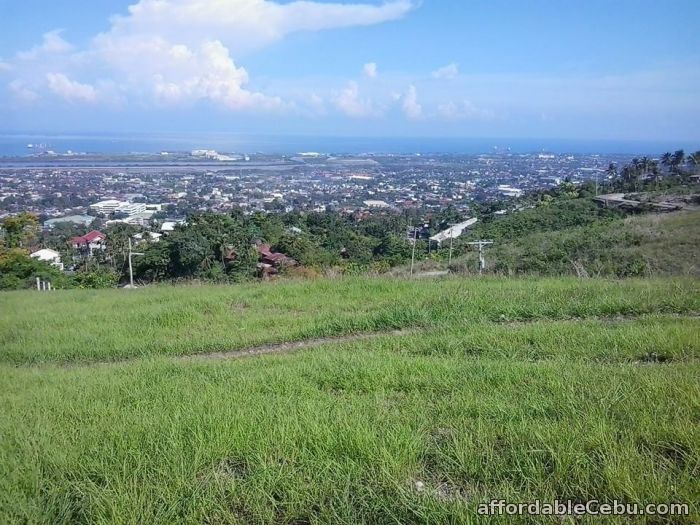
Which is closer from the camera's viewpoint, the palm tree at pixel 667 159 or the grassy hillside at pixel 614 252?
the grassy hillside at pixel 614 252

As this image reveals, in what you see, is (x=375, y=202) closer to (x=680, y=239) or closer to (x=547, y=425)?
(x=680, y=239)

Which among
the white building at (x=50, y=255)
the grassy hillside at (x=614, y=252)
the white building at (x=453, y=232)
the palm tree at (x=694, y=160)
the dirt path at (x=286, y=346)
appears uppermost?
the palm tree at (x=694, y=160)

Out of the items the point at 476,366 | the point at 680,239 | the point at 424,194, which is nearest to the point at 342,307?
the point at 476,366

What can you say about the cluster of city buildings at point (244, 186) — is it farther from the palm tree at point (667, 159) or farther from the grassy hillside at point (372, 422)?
the grassy hillside at point (372, 422)

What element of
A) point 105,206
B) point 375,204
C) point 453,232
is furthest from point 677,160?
point 105,206

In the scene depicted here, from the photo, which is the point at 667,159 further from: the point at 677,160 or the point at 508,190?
the point at 508,190

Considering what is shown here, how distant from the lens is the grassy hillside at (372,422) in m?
2.15

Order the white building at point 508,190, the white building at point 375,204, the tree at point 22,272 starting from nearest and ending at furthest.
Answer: the tree at point 22,272, the white building at point 508,190, the white building at point 375,204

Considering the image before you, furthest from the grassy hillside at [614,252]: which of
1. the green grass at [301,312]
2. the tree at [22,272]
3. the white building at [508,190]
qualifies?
the white building at [508,190]

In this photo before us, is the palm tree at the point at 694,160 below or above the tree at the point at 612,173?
above

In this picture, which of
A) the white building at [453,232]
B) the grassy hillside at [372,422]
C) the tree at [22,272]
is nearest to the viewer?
the grassy hillside at [372,422]

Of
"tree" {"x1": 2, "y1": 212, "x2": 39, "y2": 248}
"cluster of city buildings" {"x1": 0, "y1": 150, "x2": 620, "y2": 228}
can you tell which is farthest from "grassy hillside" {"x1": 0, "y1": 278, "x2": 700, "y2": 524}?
"cluster of city buildings" {"x1": 0, "y1": 150, "x2": 620, "y2": 228}

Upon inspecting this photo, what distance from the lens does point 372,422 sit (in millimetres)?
2828

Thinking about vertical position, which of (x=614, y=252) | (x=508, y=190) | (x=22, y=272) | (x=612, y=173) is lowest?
(x=22, y=272)
